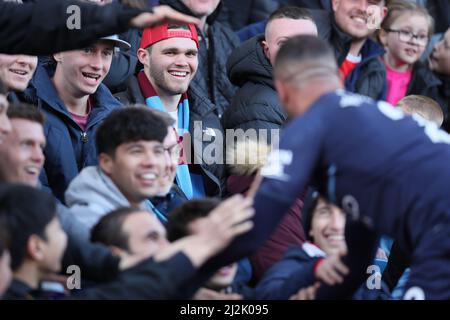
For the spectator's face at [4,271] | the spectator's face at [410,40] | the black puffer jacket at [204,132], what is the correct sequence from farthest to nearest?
the spectator's face at [410,40], the black puffer jacket at [204,132], the spectator's face at [4,271]

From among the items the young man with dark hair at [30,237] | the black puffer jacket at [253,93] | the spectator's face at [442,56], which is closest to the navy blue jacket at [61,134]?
the black puffer jacket at [253,93]

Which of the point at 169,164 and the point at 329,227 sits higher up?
the point at 169,164

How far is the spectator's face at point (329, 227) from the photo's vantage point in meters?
6.14

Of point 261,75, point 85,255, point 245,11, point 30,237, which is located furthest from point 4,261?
point 245,11

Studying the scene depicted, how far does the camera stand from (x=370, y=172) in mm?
4555

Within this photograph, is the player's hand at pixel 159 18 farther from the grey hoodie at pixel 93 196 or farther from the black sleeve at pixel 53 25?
the grey hoodie at pixel 93 196

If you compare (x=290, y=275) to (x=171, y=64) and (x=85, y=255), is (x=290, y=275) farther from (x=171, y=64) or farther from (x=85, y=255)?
(x=171, y=64)

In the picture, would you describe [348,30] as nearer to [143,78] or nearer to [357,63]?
[357,63]

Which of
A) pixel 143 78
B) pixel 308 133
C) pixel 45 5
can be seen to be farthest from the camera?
pixel 143 78

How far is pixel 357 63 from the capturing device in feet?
28.1

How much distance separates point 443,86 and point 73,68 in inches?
142

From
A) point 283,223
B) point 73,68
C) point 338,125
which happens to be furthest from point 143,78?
point 338,125

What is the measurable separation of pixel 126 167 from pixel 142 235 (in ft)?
2.02

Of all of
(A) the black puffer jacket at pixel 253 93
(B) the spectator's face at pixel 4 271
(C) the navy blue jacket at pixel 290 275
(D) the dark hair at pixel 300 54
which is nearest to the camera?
(B) the spectator's face at pixel 4 271
